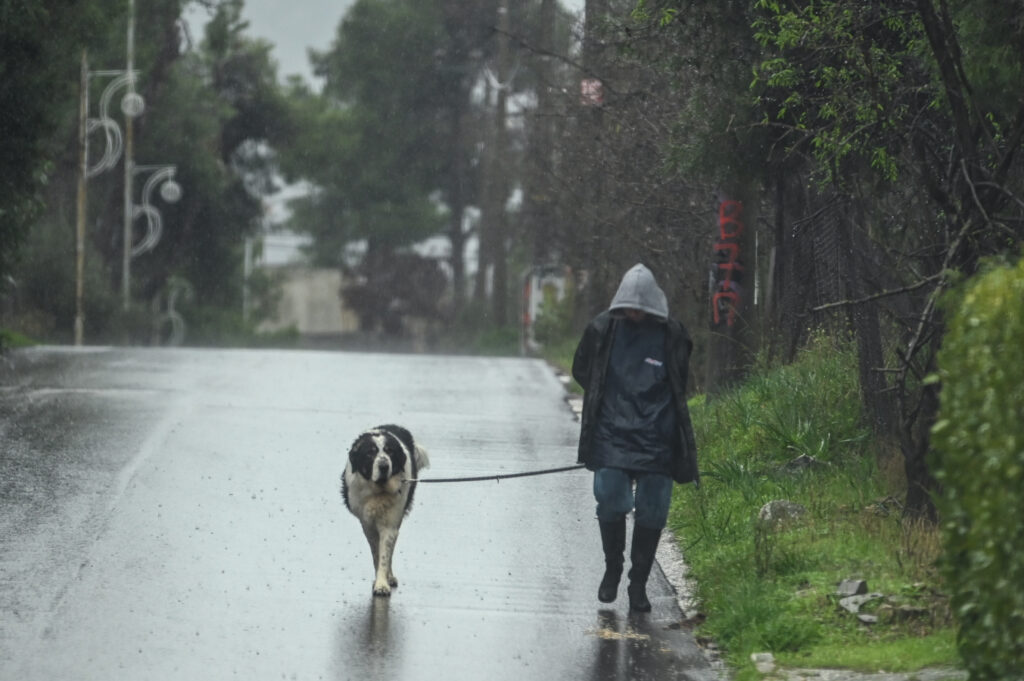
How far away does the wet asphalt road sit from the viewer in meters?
8.18

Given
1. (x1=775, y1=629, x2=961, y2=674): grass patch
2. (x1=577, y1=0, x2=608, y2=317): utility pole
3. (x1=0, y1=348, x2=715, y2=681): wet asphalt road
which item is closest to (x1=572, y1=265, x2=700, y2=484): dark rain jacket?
(x1=0, y1=348, x2=715, y2=681): wet asphalt road

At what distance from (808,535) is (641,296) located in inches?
77.5

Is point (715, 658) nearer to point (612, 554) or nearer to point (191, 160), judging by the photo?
point (612, 554)

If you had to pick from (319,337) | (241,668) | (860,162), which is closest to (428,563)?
(241,668)

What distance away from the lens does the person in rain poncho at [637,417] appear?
934 centimetres

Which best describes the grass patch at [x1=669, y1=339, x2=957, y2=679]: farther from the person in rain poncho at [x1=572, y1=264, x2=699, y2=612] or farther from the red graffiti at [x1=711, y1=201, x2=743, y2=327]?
the red graffiti at [x1=711, y1=201, x2=743, y2=327]

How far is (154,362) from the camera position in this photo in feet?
84.3

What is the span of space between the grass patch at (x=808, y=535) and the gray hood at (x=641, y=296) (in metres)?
1.52

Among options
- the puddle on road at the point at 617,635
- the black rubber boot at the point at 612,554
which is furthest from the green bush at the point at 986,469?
the black rubber boot at the point at 612,554

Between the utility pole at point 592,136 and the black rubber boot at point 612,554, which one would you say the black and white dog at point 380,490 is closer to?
the black rubber boot at point 612,554

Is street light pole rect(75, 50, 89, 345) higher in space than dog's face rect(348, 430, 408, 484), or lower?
higher

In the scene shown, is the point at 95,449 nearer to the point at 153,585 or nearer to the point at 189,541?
the point at 189,541

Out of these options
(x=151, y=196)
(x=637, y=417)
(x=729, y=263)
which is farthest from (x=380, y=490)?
(x=151, y=196)

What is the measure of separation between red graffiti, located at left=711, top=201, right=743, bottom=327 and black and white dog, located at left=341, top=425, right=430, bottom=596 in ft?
25.0
